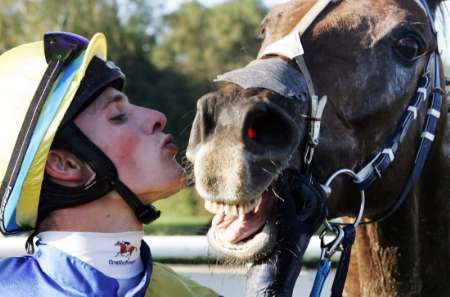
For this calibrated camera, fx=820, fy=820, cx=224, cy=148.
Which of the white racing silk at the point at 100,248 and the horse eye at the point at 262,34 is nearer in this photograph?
the white racing silk at the point at 100,248

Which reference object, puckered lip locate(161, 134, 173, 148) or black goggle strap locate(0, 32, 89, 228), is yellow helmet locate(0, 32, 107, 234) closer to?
black goggle strap locate(0, 32, 89, 228)

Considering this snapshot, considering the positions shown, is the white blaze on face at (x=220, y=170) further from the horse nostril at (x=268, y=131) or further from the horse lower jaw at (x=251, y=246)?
the horse lower jaw at (x=251, y=246)

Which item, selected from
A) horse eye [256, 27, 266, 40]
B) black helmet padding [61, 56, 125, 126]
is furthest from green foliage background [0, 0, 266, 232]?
black helmet padding [61, 56, 125, 126]

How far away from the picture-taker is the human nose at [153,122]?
7.16ft

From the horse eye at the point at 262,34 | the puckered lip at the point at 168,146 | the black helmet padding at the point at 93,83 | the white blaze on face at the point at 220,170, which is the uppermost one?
the black helmet padding at the point at 93,83

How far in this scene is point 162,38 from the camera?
4031cm

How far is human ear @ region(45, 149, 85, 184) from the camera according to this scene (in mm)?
2080

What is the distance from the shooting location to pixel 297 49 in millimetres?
2561

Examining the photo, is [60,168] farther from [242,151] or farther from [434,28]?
[434,28]

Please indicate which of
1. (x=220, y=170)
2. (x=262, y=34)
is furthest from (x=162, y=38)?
(x=220, y=170)

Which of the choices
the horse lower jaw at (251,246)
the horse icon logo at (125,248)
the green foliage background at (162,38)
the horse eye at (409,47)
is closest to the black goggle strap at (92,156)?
the horse icon logo at (125,248)

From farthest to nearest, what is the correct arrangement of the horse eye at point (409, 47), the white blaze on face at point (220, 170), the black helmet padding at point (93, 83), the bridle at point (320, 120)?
the horse eye at point (409, 47) < the bridle at point (320, 120) < the white blaze on face at point (220, 170) < the black helmet padding at point (93, 83)

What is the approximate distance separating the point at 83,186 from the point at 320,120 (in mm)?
774

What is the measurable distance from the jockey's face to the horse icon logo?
5.0 inches
